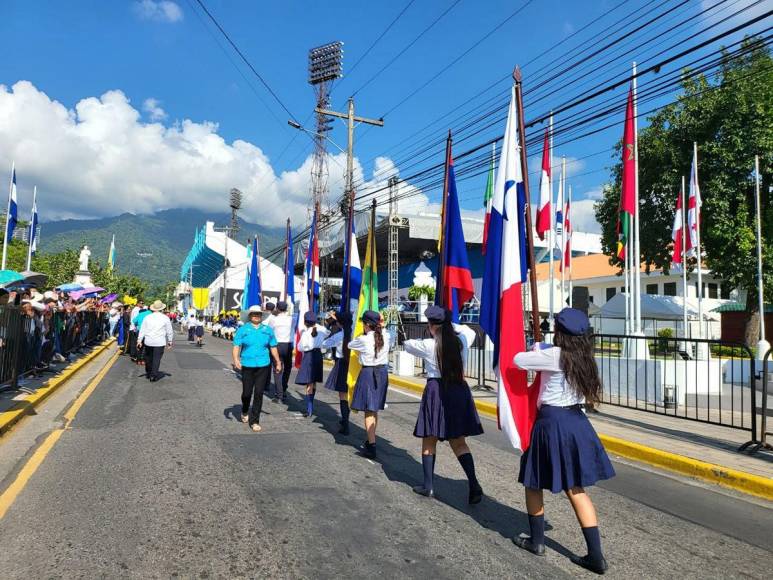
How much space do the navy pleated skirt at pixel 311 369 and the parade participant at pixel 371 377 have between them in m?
2.40

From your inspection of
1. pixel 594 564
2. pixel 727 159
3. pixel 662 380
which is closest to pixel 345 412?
pixel 594 564

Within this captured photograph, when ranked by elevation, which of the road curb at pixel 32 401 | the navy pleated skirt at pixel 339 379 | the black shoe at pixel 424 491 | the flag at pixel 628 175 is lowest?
the black shoe at pixel 424 491

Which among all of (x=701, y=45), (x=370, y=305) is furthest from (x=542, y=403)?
(x=701, y=45)

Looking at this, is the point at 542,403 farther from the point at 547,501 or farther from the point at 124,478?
the point at 124,478

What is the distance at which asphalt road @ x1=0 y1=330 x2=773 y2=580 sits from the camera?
3.61 metres

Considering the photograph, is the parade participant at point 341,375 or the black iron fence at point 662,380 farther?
the black iron fence at point 662,380

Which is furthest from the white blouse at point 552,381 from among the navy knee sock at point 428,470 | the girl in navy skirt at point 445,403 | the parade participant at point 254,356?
the parade participant at point 254,356

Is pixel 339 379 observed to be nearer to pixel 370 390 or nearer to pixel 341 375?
pixel 341 375

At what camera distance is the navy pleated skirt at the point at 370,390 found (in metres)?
6.41

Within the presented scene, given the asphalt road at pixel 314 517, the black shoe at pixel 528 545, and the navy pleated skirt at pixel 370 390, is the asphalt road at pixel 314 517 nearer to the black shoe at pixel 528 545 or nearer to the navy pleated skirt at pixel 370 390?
the black shoe at pixel 528 545

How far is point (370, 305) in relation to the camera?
9773 millimetres

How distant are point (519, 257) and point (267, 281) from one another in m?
59.1

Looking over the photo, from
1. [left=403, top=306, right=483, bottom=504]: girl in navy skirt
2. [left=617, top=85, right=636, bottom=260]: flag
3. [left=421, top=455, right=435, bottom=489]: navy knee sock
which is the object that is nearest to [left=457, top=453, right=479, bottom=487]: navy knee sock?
[left=403, top=306, right=483, bottom=504]: girl in navy skirt

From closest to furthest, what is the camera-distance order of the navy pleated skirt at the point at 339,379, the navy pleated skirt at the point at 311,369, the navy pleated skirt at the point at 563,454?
the navy pleated skirt at the point at 563,454
the navy pleated skirt at the point at 339,379
the navy pleated skirt at the point at 311,369
